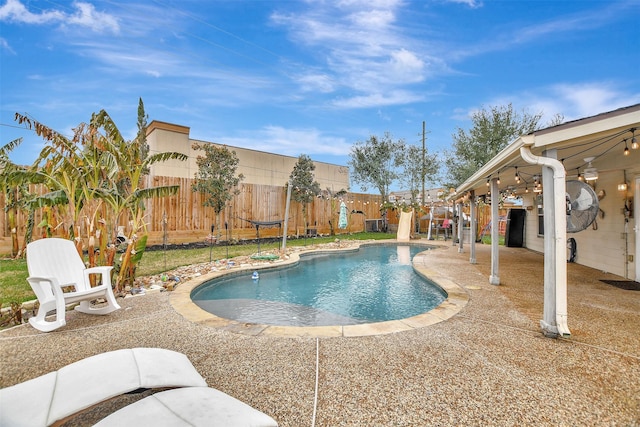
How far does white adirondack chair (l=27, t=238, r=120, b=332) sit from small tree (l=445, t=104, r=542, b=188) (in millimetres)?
15510

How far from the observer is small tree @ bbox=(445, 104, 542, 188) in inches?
599

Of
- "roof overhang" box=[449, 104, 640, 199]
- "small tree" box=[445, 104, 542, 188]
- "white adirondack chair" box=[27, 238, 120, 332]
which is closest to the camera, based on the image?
"roof overhang" box=[449, 104, 640, 199]

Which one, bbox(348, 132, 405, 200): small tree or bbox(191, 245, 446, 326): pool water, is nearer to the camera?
bbox(191, 245, 446, 326): pool water

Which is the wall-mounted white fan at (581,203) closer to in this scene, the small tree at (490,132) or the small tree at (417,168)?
the small tree at (490,132)

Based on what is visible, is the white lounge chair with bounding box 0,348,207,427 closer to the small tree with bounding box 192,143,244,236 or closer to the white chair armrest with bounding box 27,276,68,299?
the white chair armrest with bounding box 27,276,68,299

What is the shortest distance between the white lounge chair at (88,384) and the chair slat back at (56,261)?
9.08 feet

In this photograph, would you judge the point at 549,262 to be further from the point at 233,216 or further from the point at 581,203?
the point at 233,216

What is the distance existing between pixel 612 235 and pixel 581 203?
9.08ft

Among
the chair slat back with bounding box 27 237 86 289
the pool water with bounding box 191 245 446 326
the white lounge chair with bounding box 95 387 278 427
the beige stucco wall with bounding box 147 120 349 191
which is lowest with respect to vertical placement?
the pool water with bounding box 191 245 446 326

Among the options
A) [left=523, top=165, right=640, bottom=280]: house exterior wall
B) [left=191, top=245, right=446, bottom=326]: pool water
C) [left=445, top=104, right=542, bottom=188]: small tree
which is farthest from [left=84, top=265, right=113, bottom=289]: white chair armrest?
[left=445, top=104, right=542, bottom=188]: small tree

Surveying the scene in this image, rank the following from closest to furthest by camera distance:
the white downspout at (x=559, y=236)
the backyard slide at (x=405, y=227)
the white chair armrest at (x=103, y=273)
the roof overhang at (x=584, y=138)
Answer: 1. the roof overhang at (x=584, y=138)
2. the white downspout at (x=559, y=236)
3. the white chair armrest at (x=103, y=273)
4. the backyard slide at (x=405, y=227)

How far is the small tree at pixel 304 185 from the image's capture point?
14656 millimetres

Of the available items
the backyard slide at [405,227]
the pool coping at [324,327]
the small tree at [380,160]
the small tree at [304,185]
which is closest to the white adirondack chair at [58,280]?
the pool coping at [324,327]

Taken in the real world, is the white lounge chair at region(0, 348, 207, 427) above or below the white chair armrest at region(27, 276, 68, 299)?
below
